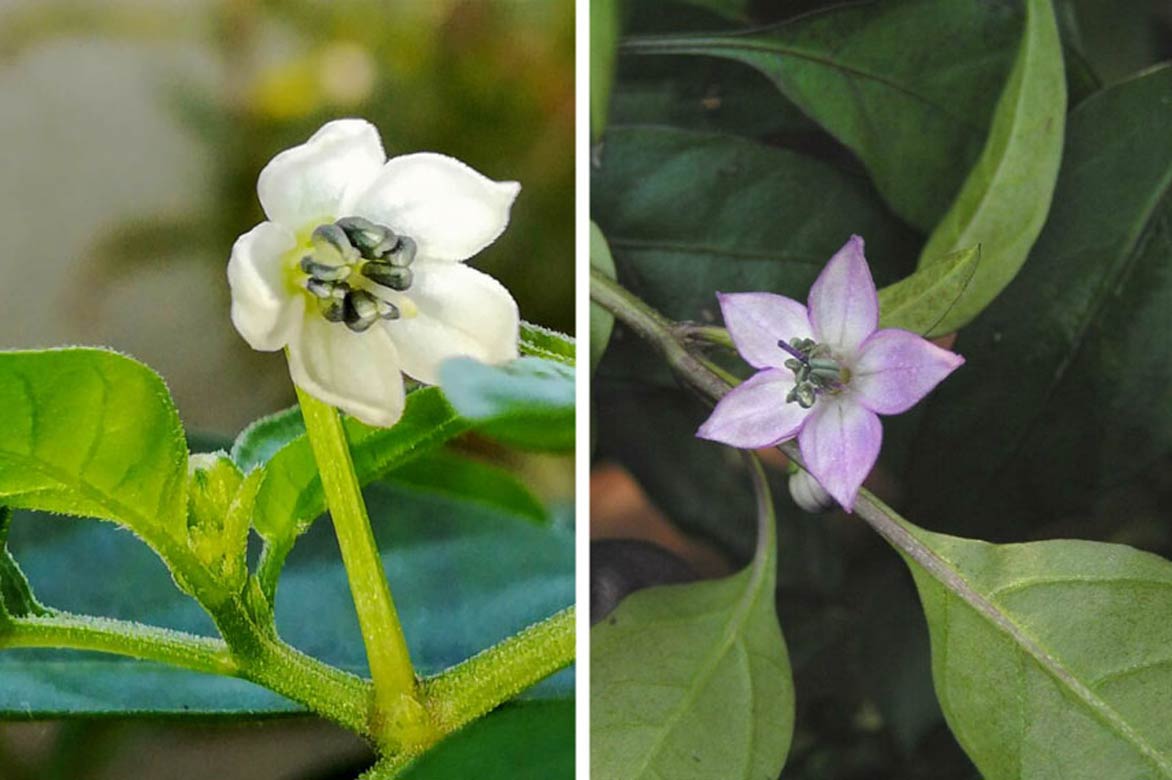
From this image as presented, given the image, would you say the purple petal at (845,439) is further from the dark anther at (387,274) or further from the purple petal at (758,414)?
the dark anther at (387,274)

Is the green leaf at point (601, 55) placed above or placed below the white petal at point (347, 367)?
above

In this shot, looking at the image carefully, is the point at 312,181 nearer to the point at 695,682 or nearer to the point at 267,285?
the point at 267,285

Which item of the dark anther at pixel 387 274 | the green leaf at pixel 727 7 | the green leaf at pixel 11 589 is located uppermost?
the green leaf at pixel 727 7

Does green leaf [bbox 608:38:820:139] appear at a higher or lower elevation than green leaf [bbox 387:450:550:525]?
higher

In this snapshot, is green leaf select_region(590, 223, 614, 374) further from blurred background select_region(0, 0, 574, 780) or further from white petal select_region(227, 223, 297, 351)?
white petal select_region(227, 223, 297, 351)

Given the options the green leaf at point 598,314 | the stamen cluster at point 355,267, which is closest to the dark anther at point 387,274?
the stamen cluster at point 355,267

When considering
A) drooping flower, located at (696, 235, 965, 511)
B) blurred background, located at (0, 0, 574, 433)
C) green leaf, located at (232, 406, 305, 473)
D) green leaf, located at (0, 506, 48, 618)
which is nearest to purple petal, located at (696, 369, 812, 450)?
drooping flower, located at (696, 235, 965, 511)
